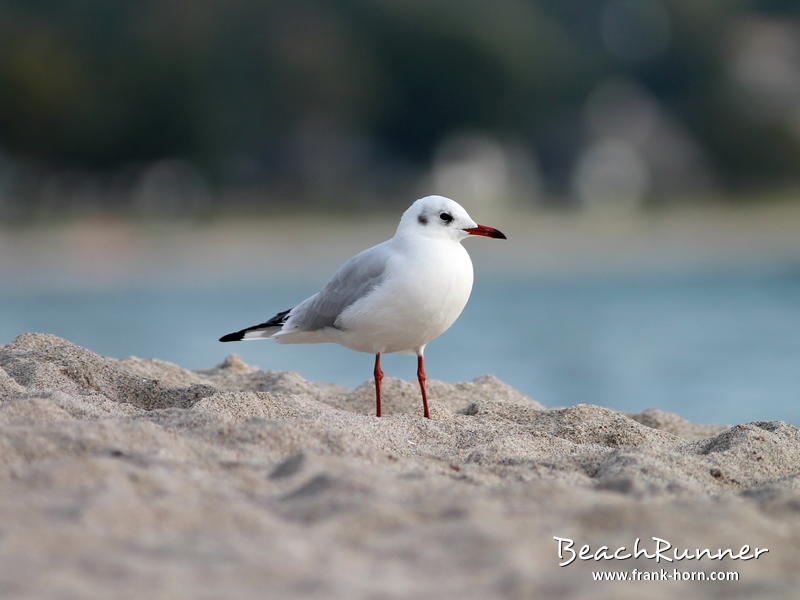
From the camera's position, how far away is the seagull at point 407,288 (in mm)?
3932

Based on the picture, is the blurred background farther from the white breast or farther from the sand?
the sand

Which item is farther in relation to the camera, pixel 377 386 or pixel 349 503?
pixel 377 386

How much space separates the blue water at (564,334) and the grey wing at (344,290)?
440 centimetres

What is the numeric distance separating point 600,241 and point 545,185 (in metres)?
7.62

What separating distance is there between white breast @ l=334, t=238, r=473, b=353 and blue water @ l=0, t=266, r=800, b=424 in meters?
4.41

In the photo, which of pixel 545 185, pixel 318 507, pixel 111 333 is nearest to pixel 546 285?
pixel 111 333

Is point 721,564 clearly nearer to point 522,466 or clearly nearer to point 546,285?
point 522,466

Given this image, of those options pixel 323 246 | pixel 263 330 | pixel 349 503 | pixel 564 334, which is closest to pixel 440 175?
pixel 323 246

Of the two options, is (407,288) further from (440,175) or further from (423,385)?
(440,175)

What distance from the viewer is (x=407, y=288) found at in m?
3.91

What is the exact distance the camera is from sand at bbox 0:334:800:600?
1.95 m

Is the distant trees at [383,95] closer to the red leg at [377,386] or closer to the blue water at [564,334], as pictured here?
the blue water at [564,334]

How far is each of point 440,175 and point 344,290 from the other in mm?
27713

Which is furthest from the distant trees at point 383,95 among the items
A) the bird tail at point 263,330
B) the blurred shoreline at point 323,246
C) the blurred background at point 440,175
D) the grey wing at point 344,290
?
the grey wing at point 344,290
